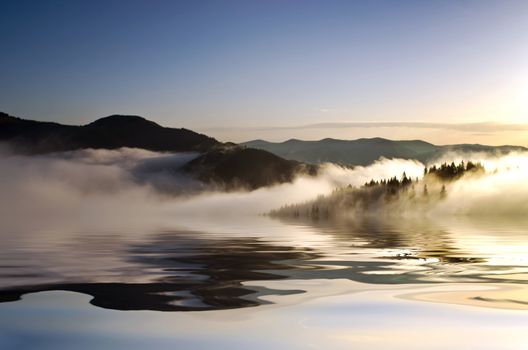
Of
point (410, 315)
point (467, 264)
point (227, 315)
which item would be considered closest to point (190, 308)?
point (227, 315)

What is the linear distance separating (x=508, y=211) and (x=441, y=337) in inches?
7324

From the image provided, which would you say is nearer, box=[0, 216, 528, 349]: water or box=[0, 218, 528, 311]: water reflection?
box=[0, 216, 528, 349]: water

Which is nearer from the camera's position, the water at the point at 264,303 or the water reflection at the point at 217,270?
the water at the point at 264,303

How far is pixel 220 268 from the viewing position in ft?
94.2

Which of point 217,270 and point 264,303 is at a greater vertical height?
point 264,303

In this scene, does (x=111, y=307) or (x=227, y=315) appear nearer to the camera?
(x=227, y=315)

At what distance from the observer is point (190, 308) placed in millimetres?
18062

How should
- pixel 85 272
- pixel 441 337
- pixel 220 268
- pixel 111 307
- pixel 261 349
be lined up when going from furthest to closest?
pixel 220 268 → pixel 85 272 → pixel 111 307 → pixel 441 337 → pixel 261 349

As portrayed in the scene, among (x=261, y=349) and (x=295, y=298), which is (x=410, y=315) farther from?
(x=261, y=349)

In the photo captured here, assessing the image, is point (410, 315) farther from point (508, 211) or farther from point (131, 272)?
point (508, 211)

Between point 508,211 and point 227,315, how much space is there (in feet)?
609

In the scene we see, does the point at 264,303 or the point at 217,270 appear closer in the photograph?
the point at 264,303

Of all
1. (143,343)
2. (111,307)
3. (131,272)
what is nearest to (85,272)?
(131,272)

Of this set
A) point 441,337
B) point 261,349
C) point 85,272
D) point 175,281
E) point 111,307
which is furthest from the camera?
point 85,272
